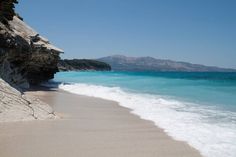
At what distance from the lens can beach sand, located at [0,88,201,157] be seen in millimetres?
6031

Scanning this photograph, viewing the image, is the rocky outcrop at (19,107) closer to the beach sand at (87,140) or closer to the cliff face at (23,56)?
the beach sand at (87,140)

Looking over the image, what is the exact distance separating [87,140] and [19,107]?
2942mm

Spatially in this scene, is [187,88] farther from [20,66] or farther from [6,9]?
[6,9]

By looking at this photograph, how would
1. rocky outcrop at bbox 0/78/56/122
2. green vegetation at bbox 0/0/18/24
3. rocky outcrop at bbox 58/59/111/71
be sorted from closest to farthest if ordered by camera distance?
rocky outcrop at bbox 0/78/56/122 → green vegetation at bbox 0/0/18/24 → rocky outcrop at bbox 58/59/111/71

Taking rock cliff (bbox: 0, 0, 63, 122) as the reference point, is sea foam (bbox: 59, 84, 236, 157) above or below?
below

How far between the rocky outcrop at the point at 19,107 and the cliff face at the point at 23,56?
565 cm

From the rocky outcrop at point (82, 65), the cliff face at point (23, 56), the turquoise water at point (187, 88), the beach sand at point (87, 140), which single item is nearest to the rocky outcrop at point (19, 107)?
the beach sand at point (87, 140)

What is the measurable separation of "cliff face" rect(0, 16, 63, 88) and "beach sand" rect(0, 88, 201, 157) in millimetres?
7356

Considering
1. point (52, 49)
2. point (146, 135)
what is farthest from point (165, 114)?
point (52, 49)

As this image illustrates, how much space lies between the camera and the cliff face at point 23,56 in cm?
1706

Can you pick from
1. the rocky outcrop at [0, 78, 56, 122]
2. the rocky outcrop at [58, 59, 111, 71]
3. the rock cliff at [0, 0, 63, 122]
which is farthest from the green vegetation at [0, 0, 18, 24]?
the rocky outcrop at [58, 59, 111, 71]

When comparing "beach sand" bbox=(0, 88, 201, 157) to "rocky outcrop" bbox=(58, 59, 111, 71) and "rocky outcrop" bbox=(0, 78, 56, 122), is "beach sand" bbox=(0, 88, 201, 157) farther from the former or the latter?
"rocky outcrop" bbox=(58, 59, 111, 71)

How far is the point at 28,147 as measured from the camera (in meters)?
6.21

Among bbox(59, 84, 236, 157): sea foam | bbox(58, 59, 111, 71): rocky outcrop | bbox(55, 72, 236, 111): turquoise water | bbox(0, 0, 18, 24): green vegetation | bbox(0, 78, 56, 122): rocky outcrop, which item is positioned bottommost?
bbox(55, 72, 236, 111): turquoise water
